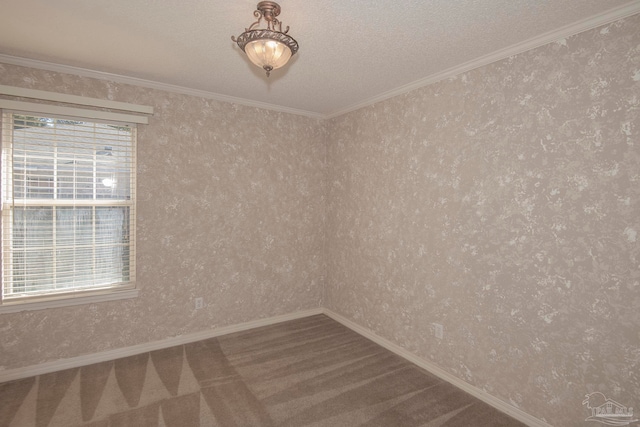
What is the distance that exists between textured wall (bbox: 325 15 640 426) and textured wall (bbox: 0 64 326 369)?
1199 millimetres

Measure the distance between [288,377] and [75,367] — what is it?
1.94 metres

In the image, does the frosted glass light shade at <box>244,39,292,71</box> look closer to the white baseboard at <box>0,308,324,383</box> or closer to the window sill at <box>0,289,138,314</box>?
the window sill at <box>0,289,138,314</box>

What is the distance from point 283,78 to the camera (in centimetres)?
285

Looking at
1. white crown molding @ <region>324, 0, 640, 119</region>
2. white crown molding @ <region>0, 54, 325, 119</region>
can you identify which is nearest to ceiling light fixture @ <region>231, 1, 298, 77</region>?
white crown molding @ <region>324, 0, 640, 119</region>

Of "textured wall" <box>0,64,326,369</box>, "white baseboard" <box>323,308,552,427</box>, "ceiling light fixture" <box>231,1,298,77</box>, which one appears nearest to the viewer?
"ceiling light fixture" <box>231,1,298,77</box>

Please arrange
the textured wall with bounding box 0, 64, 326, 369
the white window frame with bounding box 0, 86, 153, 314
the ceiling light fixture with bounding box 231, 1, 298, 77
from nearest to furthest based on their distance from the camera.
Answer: the ceiling light fixture with bounding box 231, 1, 298, 77
the white window frame with bounding box 0, 86, 153, 314
the textured wall with bounding box 0, 64, 326, 369

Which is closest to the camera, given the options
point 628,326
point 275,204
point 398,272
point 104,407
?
point 628,326

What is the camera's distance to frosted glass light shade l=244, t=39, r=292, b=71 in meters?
1.63

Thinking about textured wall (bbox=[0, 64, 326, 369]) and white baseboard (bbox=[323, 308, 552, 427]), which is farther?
textured wall (bbox=[0, 64, 326, 369])

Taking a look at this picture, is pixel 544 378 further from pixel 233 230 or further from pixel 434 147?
pixel 233 230

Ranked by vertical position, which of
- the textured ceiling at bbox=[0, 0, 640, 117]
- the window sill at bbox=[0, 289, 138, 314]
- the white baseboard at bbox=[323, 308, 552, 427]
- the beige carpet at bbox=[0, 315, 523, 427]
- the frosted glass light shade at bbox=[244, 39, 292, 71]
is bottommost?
the beige carpet at bbox=[0, 315, 523, 427]

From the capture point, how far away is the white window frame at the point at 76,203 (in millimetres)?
2506

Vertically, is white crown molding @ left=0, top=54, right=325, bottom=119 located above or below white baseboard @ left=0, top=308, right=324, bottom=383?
above

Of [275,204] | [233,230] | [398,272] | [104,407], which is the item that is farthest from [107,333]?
[398,272]
